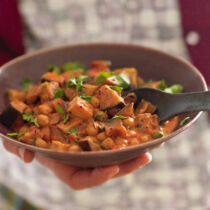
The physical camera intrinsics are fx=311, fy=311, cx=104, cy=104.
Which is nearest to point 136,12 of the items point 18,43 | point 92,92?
point 18,43

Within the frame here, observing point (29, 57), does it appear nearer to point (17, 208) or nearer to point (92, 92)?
point (92, 92)

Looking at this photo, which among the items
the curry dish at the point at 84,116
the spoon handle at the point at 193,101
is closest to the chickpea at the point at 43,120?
the curry dish at the point at 84,116

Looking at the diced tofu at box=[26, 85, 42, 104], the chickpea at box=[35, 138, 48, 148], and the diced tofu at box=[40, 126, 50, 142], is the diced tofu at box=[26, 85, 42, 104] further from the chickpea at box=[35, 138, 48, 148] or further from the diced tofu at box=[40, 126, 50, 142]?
the chickpea at box=[35, 138, 48, 148]

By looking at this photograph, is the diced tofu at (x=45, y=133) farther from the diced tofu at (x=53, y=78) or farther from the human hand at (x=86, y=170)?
the diced tofu at (x=53, y=78)

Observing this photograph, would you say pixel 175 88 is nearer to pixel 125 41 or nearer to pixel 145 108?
pixel 145 108

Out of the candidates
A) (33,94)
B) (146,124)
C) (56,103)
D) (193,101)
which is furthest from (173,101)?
(33,94)
